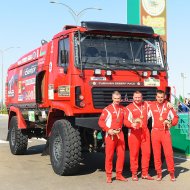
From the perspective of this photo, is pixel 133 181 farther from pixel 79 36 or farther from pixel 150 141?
pixel 79 36

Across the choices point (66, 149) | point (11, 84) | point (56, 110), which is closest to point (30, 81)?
point (56, 110)

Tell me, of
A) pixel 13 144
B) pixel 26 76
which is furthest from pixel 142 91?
pixel 13 144

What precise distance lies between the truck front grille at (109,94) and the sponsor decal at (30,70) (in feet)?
9.13

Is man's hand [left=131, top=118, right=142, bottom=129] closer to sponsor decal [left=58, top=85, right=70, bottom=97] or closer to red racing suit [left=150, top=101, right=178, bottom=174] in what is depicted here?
red racing suit [left=150, top=101, right=178, bottom=174]

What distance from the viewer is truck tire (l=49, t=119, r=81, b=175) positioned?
7840mm

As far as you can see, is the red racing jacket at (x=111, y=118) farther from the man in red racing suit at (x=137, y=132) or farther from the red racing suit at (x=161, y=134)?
the red racing suit at (x=161, y=134)

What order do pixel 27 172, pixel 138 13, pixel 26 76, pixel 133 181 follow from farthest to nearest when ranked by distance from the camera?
pixel 138 13
pixel 26 76
pixel 27 172
pixel 133 181

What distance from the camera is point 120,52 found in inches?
335

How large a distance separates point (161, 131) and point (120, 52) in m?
1.95

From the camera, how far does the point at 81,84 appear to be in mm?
7906

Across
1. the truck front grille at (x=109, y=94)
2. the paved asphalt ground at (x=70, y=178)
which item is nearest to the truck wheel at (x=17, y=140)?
the paved asphalt ground at (x=70, y=178)

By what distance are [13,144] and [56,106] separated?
3814 mm

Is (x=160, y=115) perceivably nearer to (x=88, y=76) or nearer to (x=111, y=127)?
(x=111, y=127)

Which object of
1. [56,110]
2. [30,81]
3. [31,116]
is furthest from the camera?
[30,81]
